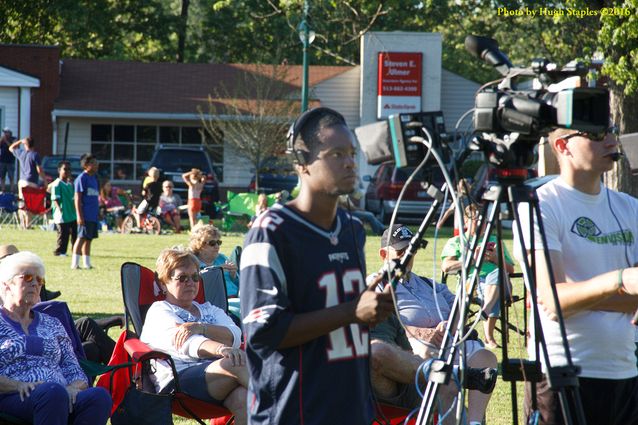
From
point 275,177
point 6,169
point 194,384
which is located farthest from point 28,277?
point 275,177

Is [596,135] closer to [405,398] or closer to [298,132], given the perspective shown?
[298,132]

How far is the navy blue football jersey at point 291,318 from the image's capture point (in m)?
3.15

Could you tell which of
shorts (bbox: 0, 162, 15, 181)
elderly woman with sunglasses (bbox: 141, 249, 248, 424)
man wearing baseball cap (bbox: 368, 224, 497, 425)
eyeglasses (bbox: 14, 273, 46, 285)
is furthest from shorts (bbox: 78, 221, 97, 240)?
shorts (bbox: 0, 162, 15, 181)

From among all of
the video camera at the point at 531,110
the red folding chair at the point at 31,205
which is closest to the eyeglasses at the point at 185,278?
the video camera at the point at 531,110

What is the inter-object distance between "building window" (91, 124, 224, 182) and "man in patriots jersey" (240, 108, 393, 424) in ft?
103

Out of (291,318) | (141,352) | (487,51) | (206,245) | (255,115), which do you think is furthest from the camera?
(255,115)

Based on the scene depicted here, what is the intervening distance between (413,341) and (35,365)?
227cm

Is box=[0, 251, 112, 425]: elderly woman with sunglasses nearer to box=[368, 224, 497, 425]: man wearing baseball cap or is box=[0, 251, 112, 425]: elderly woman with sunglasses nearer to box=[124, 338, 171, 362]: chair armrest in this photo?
box=[124, 338, 171, 362]: chair armrest

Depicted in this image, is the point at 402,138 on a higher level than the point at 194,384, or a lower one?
higher

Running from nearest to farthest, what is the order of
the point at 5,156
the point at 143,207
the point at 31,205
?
the point at 31,205, the point at 143,207, the point at 5,156

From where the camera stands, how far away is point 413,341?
249 inches

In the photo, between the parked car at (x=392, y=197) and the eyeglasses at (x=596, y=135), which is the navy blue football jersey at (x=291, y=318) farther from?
the parked car at (x=392, y=197)

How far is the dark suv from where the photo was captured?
2595 cm

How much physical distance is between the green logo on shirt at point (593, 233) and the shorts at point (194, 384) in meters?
2.68
